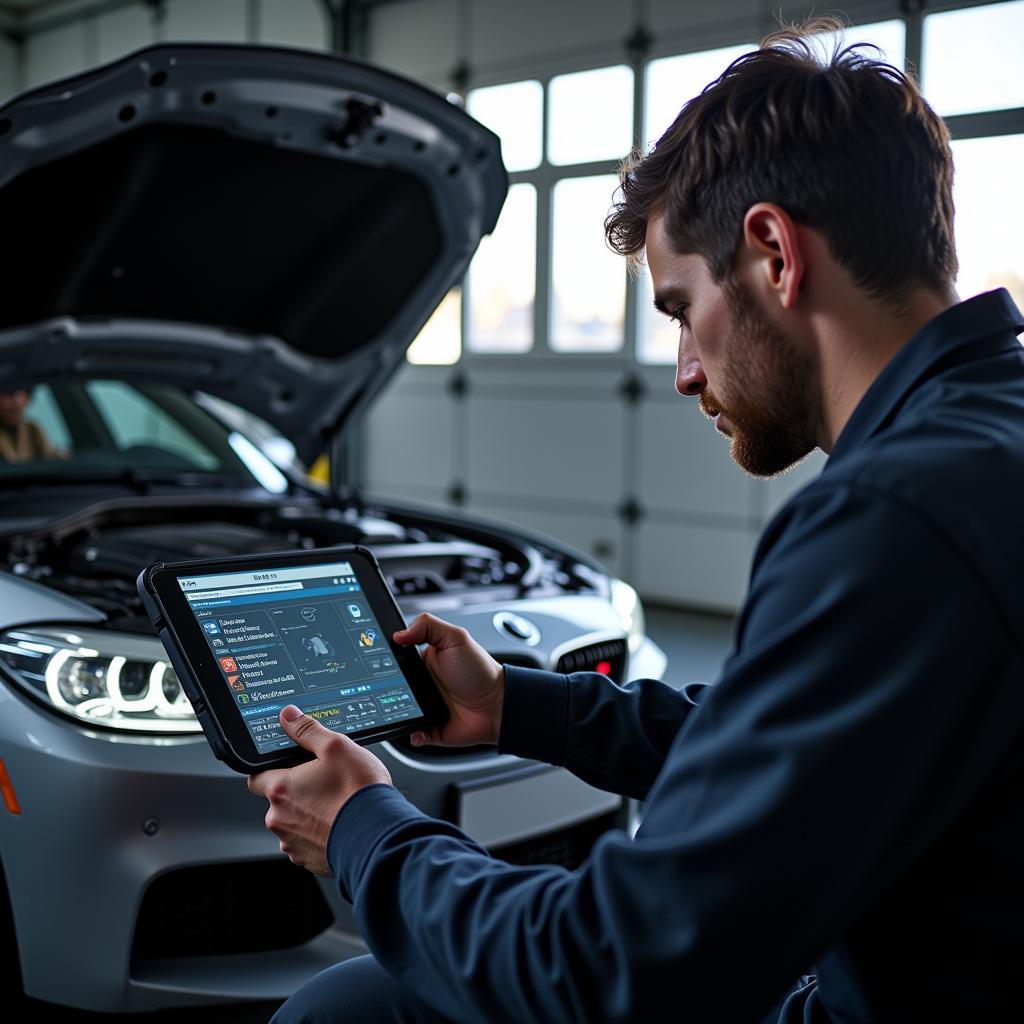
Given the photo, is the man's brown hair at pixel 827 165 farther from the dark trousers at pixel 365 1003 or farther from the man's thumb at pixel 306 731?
the dark trousers at pixel 365 1003

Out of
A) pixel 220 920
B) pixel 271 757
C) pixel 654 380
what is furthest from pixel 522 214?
pixel 271 757

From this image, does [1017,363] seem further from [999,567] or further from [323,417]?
[323,417]

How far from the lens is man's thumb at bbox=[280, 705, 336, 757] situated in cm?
115

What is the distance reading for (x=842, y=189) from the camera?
966 millimetres

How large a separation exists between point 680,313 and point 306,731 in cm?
57

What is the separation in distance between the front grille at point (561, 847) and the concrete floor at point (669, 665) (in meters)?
0.51

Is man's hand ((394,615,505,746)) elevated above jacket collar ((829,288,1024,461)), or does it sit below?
below

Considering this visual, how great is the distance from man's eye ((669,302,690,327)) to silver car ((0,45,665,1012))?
3.56 ft

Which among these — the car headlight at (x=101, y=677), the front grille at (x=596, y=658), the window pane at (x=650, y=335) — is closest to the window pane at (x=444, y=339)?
the window pane at (x=650, y=335)

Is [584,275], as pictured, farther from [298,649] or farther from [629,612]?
[298,649]

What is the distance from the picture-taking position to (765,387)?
41.3 inches

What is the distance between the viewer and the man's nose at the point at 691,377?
119 cm

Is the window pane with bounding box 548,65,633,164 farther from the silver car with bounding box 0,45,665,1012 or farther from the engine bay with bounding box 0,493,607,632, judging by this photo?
the engine bay with bounding box 0,493,607,632

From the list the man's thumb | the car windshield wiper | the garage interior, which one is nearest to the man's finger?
the man's thumb
